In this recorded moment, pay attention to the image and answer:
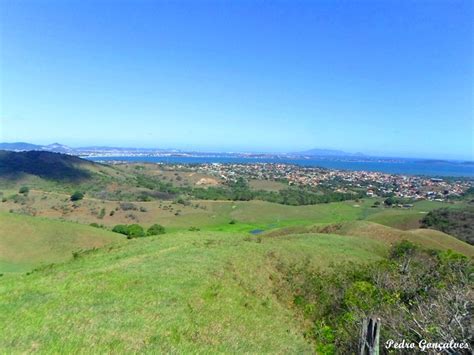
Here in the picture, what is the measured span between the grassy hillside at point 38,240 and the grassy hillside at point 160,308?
1180 inches

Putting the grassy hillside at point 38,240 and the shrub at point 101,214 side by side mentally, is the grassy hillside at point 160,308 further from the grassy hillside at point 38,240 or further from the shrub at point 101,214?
the shrub at point 101,214

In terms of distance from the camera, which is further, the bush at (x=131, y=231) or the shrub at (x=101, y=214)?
the shrub at (x=101, y=214)

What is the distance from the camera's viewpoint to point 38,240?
54.1m

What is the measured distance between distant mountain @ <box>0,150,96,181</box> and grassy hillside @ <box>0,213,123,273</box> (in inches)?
3136

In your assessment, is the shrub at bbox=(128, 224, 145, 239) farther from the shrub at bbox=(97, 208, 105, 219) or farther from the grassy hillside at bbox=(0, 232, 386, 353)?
the grassy hillside at bbox=(0, 232, 386, 353)

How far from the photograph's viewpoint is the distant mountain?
134m

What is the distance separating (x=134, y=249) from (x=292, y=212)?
83.0 metres

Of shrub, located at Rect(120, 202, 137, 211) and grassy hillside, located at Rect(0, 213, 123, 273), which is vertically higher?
grassy hillside, located at Rect(0, 213, 123, 273)

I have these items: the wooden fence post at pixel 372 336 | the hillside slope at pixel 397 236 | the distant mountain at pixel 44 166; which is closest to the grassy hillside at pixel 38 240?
the hillside slope at pixel 397 236

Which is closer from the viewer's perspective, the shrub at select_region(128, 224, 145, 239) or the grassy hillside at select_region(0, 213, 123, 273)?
the grassy hillside at select_region(0, 213, 123, 273)

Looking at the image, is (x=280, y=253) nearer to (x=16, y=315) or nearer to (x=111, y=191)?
(x=16, y=315)

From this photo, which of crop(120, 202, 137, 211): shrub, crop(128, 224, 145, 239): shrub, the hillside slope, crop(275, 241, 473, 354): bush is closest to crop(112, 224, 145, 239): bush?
crop(128, 224, 145, 239): shrub

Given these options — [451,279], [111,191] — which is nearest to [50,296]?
[451,279]

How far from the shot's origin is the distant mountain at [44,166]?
134 m
